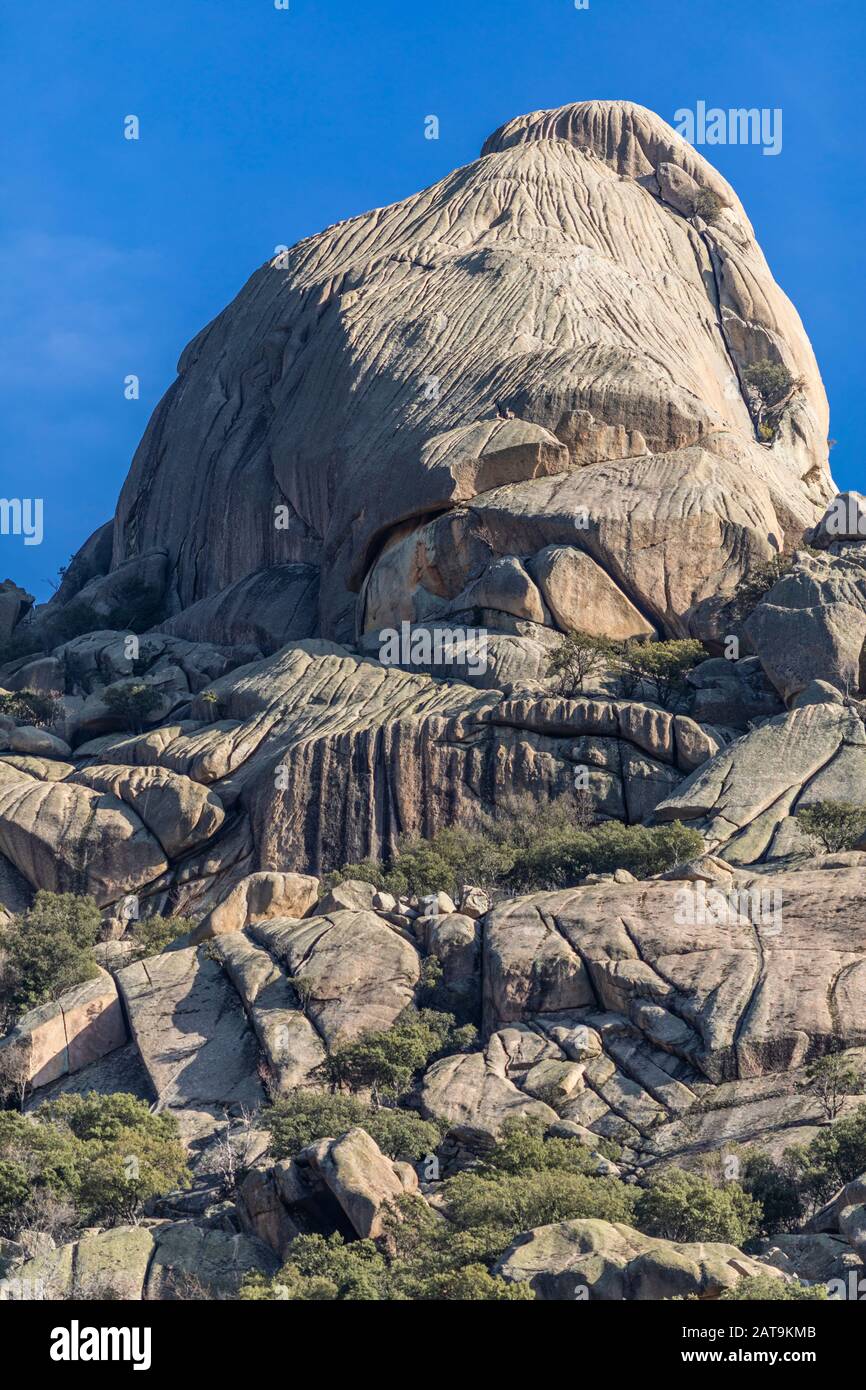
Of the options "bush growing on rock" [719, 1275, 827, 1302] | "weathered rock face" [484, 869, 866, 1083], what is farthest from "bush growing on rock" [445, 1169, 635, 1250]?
"weathered rock face" [484, 869, 866, 1083]

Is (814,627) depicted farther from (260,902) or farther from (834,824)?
(260,902)

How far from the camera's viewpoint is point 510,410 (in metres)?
60.0

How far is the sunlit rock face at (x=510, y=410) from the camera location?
182ft

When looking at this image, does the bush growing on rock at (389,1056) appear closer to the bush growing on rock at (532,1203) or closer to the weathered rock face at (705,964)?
the weathered rock face at (705,964)

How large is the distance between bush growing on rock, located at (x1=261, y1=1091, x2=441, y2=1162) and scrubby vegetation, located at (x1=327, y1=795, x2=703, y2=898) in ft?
33.8

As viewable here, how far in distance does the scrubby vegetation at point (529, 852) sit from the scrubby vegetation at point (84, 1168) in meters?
11.2

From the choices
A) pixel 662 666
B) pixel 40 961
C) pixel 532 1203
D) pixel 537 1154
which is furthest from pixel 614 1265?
pixel 662 666

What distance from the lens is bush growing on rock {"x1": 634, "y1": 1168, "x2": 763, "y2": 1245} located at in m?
26.4

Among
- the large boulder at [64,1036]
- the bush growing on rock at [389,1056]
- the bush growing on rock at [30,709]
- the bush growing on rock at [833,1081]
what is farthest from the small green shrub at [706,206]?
the bush growing on rock at [833,1081]

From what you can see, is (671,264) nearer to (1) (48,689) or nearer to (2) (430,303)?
(2) (430,303)

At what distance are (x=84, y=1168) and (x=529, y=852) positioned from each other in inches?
591

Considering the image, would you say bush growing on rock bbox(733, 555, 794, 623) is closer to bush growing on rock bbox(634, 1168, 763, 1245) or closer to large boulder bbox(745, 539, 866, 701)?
large boulder bbox(745, 539, 866, 701)

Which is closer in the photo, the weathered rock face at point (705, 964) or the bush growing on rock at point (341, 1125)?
the bush growing on rock at point (341, 1125)

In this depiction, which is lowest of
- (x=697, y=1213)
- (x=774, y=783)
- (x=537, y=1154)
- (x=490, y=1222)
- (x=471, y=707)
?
(x=490, y=1222)
